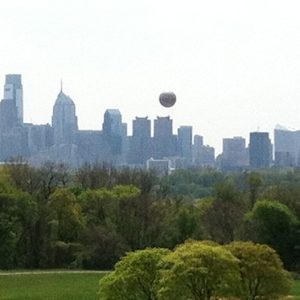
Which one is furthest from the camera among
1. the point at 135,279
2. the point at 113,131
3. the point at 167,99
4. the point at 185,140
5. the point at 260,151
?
the point at 185,140

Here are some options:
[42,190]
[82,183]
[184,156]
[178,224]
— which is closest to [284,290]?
[178,224]

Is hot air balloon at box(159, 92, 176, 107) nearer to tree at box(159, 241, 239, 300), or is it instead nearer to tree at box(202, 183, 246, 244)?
tree at box(202, 183, 246, 244)

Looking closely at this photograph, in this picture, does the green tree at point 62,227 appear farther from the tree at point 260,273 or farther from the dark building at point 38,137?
the dark building at point 38,137

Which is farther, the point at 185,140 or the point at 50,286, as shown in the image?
the point at 185,140

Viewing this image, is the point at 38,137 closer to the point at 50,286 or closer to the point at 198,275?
the point at 50,286

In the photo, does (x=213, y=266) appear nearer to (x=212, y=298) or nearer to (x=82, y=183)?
(x=212, y=298)

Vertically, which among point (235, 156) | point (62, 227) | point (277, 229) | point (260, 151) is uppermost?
point (260, 151)

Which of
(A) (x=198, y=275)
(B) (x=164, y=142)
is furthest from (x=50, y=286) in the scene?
(B) (x=164, y=142)
